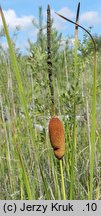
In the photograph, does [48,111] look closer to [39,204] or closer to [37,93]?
[37,93]

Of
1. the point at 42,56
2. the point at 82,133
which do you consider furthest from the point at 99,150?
the point at 42,56

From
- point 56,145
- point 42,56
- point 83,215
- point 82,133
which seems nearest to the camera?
point 56,145

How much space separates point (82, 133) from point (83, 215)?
0.89m

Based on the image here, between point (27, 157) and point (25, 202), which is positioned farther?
point (27, 157)

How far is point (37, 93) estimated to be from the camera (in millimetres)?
1284

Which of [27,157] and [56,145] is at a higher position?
[56,145]

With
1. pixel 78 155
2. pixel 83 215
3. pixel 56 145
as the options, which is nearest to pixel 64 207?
pixel 83 215

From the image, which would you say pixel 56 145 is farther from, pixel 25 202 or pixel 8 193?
pixel 8 193

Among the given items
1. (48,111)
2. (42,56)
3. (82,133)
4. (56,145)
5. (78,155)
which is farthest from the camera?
(82,133)

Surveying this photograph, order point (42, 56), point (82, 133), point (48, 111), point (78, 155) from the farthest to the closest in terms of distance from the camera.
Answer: point (82, 133) < point (78, 155) < point (48, 111) < point (42, 56)

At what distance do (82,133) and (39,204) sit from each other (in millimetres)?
878

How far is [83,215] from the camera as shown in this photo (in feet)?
2.04

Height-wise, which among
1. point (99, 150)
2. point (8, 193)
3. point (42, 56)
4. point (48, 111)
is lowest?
point (8, 193)

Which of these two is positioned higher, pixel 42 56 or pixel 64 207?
pixel 42 56
